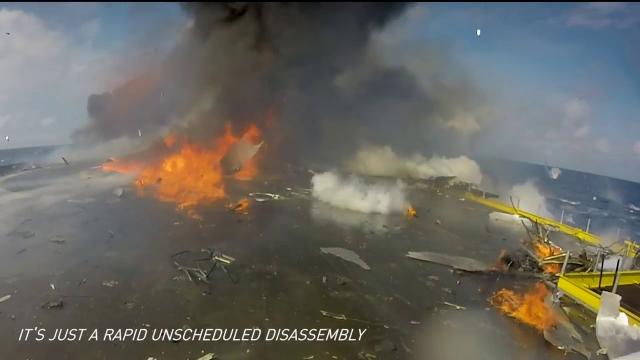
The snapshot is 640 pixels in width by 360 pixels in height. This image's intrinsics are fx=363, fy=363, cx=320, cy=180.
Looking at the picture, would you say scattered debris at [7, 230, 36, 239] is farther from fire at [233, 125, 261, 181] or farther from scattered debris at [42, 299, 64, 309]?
fire at [233, 125, 261, 181]

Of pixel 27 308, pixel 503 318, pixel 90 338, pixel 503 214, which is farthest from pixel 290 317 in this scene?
pixel 503 214

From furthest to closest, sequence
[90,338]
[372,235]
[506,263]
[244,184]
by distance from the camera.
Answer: [244,184], [372,235], [506,263], [90,338]

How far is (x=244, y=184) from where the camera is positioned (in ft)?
96.1

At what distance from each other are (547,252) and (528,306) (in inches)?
243

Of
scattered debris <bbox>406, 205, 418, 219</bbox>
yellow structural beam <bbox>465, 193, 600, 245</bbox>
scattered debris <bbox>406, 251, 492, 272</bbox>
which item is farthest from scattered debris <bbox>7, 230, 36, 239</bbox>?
yellow structural beam <bbox>465, 193, 600, 245</bbox>

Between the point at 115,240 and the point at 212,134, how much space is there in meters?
A: 15.4

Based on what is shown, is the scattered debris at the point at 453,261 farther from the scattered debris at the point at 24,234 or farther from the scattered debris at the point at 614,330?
the scattered debris at the point at 24,234

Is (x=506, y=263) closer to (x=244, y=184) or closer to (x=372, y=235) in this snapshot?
(x=372, y=235)

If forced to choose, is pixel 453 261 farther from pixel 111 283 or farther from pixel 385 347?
pixel 111 283

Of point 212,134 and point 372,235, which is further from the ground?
point 212,134

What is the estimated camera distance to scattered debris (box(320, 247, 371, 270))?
1717 centimetres

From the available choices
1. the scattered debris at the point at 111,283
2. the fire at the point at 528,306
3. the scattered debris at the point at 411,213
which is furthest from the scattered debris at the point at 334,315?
the scattered debris at the point at 411,213

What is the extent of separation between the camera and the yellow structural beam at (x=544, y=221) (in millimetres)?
23350

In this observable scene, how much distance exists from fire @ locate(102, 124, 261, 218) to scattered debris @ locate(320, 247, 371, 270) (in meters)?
10.3
